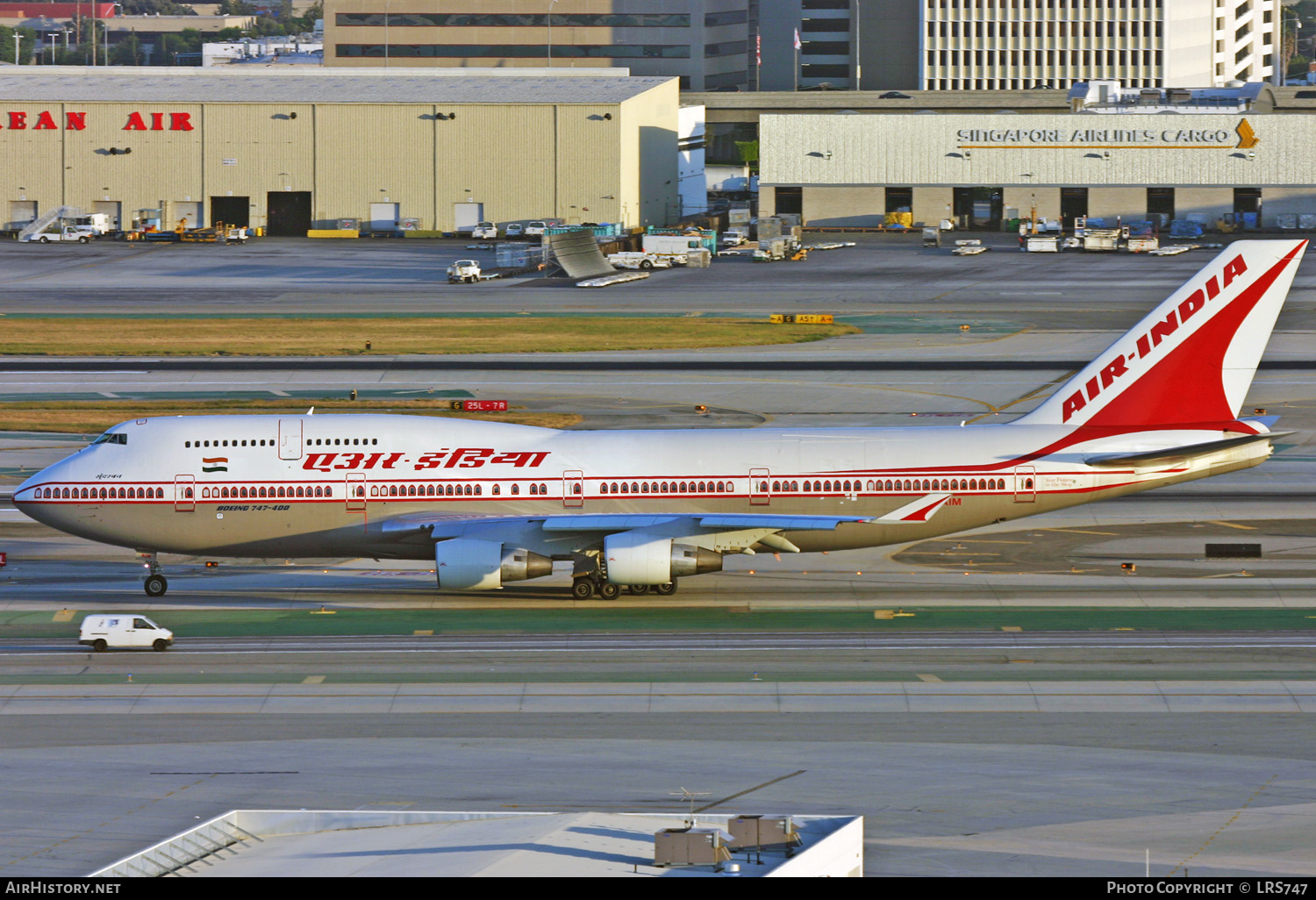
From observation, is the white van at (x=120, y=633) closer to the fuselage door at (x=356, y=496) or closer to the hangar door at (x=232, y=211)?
the fuselage door at (x=356, y=496)

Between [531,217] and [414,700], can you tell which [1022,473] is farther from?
[531,217]

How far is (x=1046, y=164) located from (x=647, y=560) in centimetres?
12181

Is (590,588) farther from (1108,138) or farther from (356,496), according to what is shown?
(1108,138)

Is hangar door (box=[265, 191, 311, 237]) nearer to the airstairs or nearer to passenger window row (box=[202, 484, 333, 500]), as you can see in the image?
the airstairs

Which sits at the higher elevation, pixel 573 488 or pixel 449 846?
pixel 573 488

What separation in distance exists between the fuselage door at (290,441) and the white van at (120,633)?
685cm

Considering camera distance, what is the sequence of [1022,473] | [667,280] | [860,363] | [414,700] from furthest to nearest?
[667,280]
[860,363]
[1022,473]
[414,700]

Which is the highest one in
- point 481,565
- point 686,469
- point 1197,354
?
point 1197,354

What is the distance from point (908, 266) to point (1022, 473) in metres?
89.3

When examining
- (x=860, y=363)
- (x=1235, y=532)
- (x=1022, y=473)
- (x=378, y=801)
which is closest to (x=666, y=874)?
(x=378, y=801)

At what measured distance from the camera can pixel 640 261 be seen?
138 meters

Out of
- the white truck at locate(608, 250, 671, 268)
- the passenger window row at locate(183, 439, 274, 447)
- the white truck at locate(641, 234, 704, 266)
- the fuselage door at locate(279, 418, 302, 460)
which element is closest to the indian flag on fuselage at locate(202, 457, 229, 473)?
the passenger window row at locate(183, 439, 274, 447)

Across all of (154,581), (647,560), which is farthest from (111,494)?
(647,560)

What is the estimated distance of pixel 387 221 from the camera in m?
159
